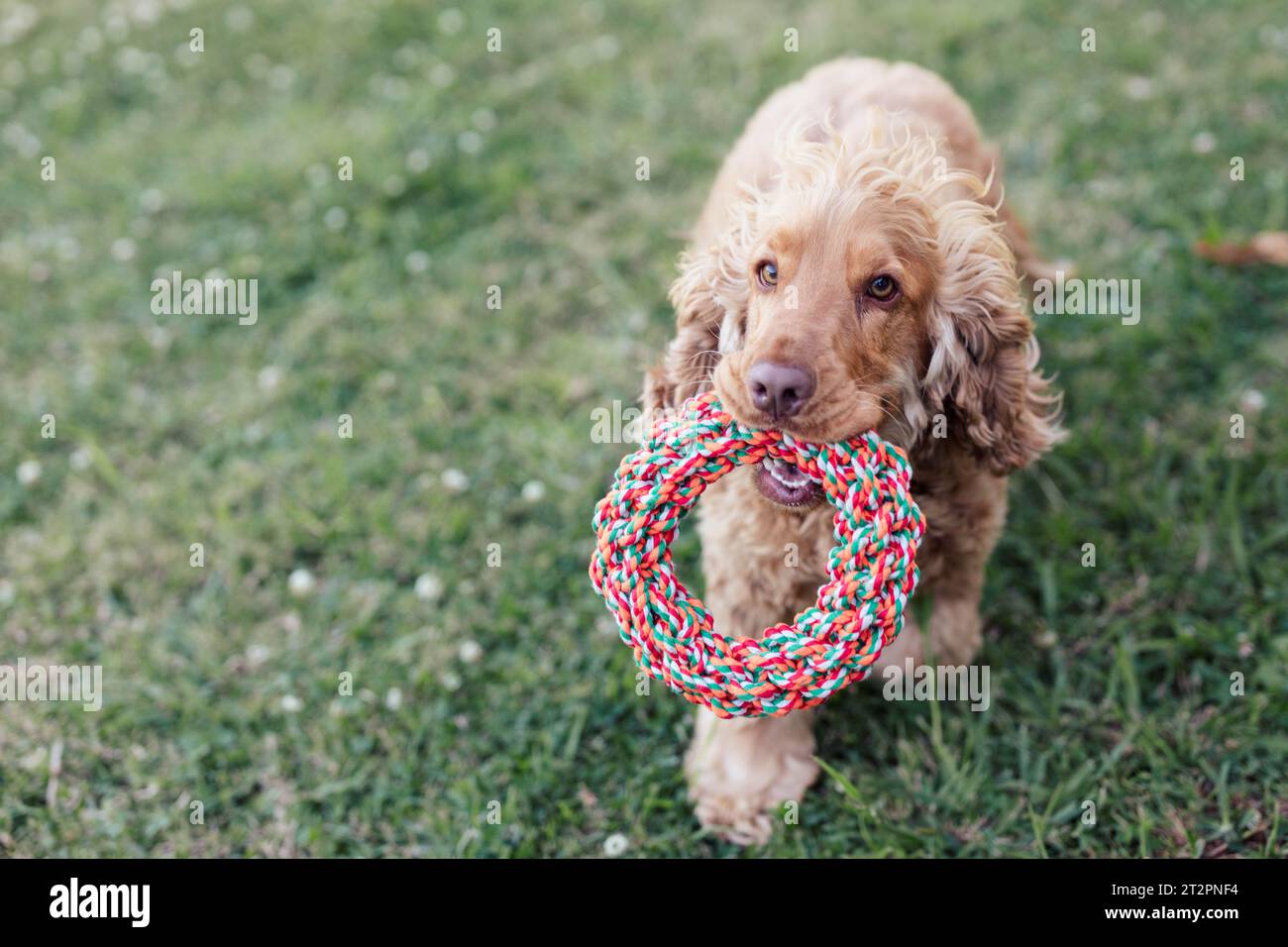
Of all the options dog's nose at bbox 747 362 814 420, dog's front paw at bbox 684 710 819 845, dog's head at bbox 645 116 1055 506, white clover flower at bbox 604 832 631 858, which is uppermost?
dog's head at bbox 645 116 1055 506

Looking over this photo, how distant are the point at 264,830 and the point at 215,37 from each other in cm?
524

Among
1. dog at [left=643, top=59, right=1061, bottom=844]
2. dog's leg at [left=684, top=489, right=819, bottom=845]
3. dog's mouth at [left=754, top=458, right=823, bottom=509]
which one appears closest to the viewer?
dog at [left=643, top=59, right=1061, bottom=844]

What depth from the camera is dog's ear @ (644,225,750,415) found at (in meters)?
2.70

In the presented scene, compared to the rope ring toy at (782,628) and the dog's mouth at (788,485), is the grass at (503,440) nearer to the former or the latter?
the rope ring toy at (782,628)

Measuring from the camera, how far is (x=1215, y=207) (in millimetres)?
4594

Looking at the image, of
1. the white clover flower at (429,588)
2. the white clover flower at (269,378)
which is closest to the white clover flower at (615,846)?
the white clover flower at (429,588)

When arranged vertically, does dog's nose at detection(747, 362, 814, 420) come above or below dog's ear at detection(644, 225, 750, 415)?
below

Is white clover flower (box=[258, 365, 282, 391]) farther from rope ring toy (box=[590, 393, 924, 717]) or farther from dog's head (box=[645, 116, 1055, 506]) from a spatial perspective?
rope ring toy (box=[590, 393, 924, 717])

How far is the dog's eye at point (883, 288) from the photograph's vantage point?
7.99 ft

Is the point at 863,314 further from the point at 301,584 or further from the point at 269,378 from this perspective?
the point at 269,378

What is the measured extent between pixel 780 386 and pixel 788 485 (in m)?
0.35

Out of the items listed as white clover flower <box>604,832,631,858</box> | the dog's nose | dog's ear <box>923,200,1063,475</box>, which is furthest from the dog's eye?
white clover flower <box>604,832,631,858</box>

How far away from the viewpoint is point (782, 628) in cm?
257

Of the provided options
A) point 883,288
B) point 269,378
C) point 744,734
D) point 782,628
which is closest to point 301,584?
point 269,378
